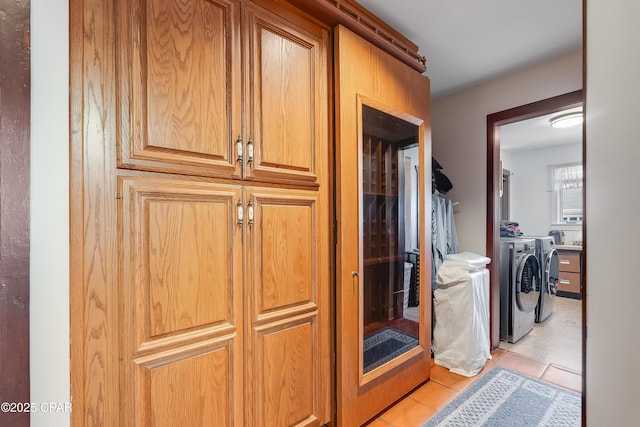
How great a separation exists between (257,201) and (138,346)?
67cm

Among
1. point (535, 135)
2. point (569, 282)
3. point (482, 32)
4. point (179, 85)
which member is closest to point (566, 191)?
point (535, 135)

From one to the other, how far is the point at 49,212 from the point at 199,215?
16.2 inches

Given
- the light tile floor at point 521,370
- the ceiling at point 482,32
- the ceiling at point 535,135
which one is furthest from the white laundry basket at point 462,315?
the ceiling at point 535,135

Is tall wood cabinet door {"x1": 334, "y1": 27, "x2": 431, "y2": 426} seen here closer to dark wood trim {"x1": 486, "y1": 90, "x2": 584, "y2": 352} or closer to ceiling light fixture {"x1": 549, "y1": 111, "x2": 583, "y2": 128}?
dark wood trim {"x1": 486, "y1": 90, "x2": 584, "y2": 352}

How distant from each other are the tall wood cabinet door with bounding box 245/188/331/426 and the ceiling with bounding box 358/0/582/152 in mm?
1329

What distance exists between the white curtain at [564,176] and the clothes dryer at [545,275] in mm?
2073

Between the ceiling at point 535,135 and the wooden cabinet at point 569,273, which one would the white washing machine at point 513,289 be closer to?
the ceiling at point 535,135

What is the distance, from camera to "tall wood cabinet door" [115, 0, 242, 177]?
36.1 inches

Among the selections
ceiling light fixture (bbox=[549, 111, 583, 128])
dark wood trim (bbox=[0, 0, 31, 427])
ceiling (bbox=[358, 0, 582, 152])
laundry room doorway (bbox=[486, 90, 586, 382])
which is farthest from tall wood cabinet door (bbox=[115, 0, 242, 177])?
ceiling light fixture (bbox=[549, 111, 583, 128])

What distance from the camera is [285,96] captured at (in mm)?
1324

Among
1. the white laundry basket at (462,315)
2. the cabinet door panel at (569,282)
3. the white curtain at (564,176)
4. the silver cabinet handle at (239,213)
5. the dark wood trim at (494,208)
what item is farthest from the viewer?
the white curtain at (564,176)

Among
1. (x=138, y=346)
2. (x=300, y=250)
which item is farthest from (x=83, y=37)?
(x=300, y=250)

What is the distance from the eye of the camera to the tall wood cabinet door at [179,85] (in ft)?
3.01

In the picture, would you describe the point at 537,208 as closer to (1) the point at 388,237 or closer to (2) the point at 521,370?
(2) the point at 521,370
